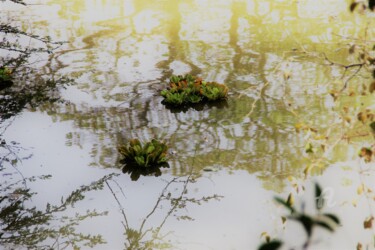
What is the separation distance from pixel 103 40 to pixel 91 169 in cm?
793

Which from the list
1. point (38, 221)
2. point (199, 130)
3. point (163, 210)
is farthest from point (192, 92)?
point (38, 221)

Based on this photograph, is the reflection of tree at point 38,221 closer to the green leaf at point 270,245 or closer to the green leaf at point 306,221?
the green leaf at point 270,245

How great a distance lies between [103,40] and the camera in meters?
14.0

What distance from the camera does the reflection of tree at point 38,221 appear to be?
540 centimetres

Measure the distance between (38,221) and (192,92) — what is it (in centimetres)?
470

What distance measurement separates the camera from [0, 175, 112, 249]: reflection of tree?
5398 mm

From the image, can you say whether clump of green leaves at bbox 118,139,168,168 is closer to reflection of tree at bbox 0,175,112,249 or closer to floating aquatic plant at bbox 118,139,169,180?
floating aquatic plant at bbox 118,139,169,180

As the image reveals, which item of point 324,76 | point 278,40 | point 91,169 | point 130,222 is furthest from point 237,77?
point 130,222

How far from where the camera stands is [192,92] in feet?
31.0

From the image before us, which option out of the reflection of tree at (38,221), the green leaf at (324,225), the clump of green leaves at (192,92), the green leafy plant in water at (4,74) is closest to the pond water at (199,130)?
the reflection of tree at (38,221)

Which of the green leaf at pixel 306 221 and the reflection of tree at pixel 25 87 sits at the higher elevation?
the green leaf at pixel 306 221

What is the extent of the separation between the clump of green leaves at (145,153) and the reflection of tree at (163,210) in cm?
53

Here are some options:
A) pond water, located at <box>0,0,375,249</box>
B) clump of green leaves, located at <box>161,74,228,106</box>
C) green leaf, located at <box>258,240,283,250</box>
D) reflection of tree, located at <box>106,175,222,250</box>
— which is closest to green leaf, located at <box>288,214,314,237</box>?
green leaf, located at <box>258,240,283,250</box>

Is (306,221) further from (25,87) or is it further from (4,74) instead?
(4,74)
